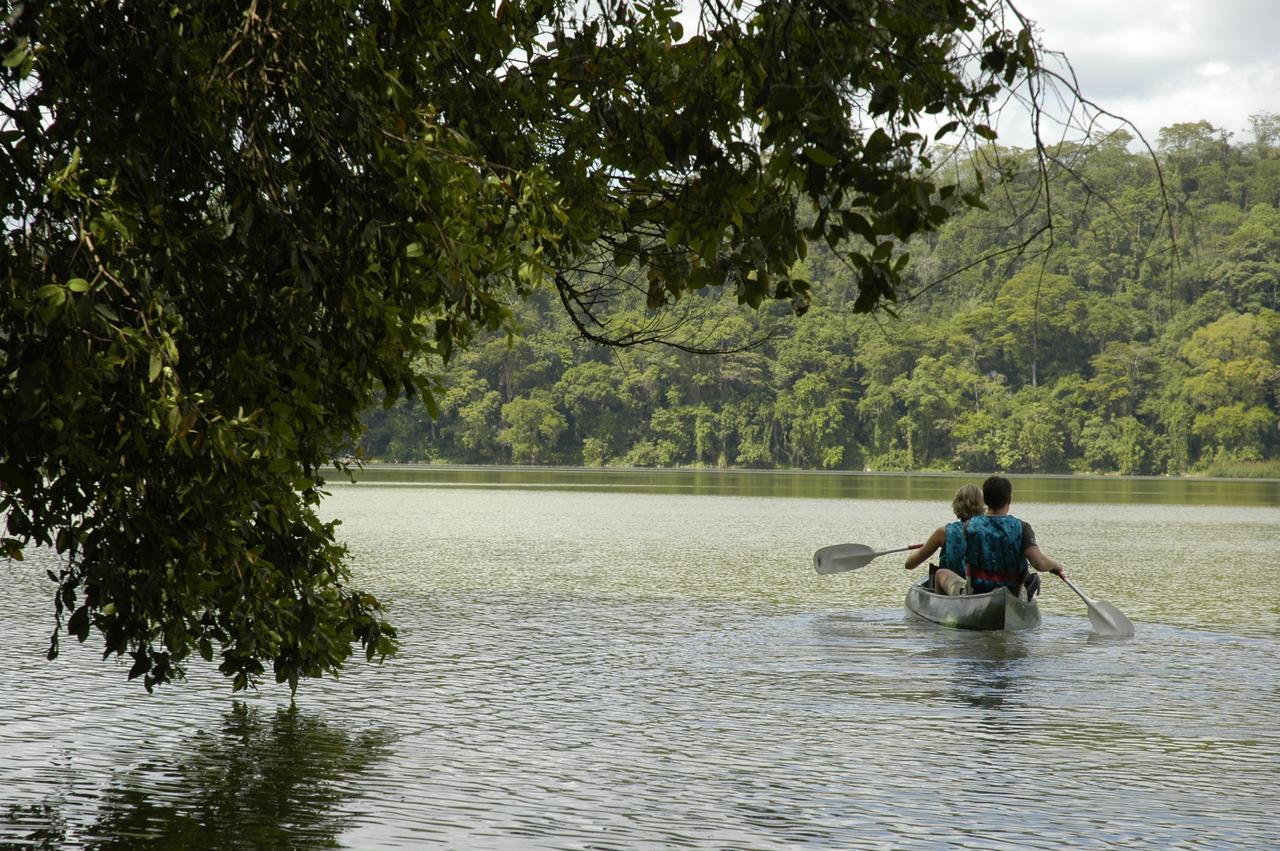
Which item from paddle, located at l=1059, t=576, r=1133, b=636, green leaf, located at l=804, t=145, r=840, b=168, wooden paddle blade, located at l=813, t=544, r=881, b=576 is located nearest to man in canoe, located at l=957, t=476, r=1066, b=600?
paddle, located at l=1059, t=576, r=1133, b=636

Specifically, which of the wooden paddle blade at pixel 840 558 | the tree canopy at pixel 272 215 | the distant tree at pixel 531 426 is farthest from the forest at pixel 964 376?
the tree canopy at pixel 272 215

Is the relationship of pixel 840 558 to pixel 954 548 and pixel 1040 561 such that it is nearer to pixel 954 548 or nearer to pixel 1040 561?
pixel 954 548

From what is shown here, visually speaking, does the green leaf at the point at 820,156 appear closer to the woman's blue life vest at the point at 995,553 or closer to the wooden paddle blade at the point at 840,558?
the woman's blue life vest at the point at 995,553

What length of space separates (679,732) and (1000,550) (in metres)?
4.76

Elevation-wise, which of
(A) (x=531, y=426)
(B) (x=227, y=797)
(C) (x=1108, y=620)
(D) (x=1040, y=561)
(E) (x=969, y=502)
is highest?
(A) (x=531, y=426)

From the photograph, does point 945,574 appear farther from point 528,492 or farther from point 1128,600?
point 528,492

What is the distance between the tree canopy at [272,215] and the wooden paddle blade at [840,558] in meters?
10.3

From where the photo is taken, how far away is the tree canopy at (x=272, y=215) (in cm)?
386

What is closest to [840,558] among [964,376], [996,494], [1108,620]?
[1108,620]

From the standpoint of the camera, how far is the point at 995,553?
11820mm

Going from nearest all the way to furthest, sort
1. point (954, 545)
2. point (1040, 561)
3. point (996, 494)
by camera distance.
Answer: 1. point (1040, 561)
2. point (996, 494)
3. point (954, 545)

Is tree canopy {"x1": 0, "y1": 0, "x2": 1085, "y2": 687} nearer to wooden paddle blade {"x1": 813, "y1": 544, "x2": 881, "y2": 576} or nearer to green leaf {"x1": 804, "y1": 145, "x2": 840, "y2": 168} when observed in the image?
green leaf {"x1": 804, "y1": 145, "x2": 840, "y2": 168}

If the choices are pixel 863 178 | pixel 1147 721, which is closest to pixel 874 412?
pixel 1147 721

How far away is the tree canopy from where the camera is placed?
3.86 m
